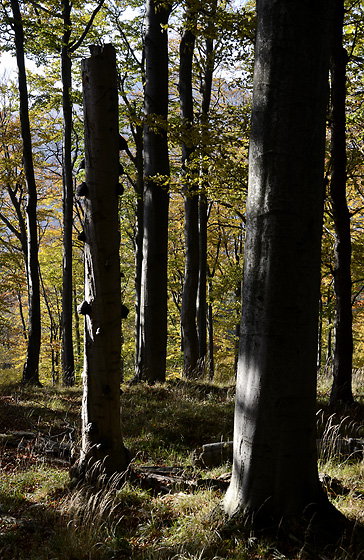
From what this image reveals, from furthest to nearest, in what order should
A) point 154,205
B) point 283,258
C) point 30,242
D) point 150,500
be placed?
point 30,242 < point 154,205 < point 150,500 < point 283,258

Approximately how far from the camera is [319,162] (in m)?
2.82

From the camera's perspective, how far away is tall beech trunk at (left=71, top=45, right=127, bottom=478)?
150 inches

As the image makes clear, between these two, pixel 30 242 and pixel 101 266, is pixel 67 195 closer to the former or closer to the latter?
pixel 30 242

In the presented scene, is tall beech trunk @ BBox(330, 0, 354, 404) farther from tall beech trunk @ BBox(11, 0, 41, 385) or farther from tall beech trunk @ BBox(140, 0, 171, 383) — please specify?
tall beech trunk @ BBox(11, 0, 41, 385)

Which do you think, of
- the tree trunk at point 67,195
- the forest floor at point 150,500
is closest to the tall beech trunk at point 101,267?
the forest floor at point 150,500

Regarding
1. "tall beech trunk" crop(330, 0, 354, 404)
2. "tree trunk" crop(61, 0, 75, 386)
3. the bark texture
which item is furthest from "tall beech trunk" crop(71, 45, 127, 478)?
"tree trunk" crop(61, 0, 75, 386)

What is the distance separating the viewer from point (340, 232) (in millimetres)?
6629

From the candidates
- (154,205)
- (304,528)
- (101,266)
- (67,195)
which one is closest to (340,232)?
(154,205)

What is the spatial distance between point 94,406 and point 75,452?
3.45 feet

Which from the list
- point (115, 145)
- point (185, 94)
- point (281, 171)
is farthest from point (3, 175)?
point (281, 171)

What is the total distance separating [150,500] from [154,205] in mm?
5831

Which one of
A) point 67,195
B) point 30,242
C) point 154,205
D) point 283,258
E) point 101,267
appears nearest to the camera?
point 283,258

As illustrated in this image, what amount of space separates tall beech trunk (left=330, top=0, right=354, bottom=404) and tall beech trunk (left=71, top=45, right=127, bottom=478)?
4057 mm

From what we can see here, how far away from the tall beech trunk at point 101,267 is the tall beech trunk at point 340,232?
4.06 metres
